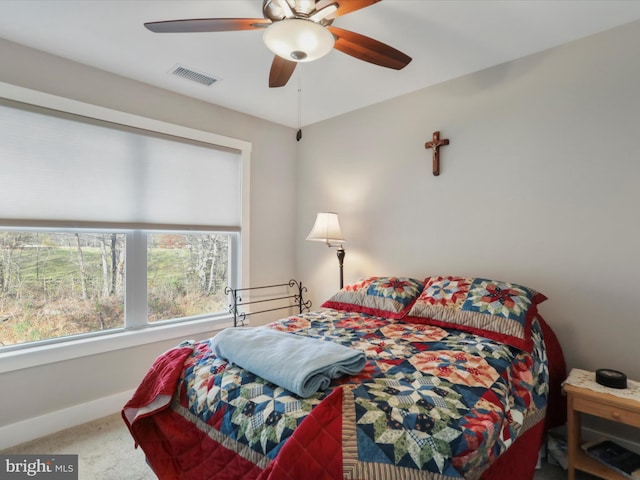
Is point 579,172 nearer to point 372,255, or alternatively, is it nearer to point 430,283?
point 430,283

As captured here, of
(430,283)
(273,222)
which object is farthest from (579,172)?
(273,222)

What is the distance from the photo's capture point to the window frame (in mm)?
2234

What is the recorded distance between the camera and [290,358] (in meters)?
1.36

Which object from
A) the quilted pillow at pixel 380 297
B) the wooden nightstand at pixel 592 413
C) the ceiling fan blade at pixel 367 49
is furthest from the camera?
the quilted pillow at pixel 380 297

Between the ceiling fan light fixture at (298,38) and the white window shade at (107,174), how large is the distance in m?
1.71

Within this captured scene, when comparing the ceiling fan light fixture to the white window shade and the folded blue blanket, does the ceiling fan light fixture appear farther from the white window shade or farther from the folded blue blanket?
the white window shade

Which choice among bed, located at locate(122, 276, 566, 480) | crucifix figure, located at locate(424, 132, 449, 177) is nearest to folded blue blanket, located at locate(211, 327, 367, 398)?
bed, located at locate(122, 276, 566, 480)

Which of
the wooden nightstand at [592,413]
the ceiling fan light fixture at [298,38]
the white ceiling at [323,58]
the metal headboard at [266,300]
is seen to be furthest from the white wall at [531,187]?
the ceiling fan light fixture at [298,38]

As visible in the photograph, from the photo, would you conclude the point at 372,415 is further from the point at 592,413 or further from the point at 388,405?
the point at 592,413

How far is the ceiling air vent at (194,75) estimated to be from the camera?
256 cm

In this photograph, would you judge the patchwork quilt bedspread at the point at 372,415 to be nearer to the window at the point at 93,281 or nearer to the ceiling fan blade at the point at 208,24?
the window at the point at 93,281

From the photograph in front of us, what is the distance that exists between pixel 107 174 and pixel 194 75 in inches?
39.7

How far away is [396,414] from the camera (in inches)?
43.1

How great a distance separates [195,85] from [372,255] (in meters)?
2.13
